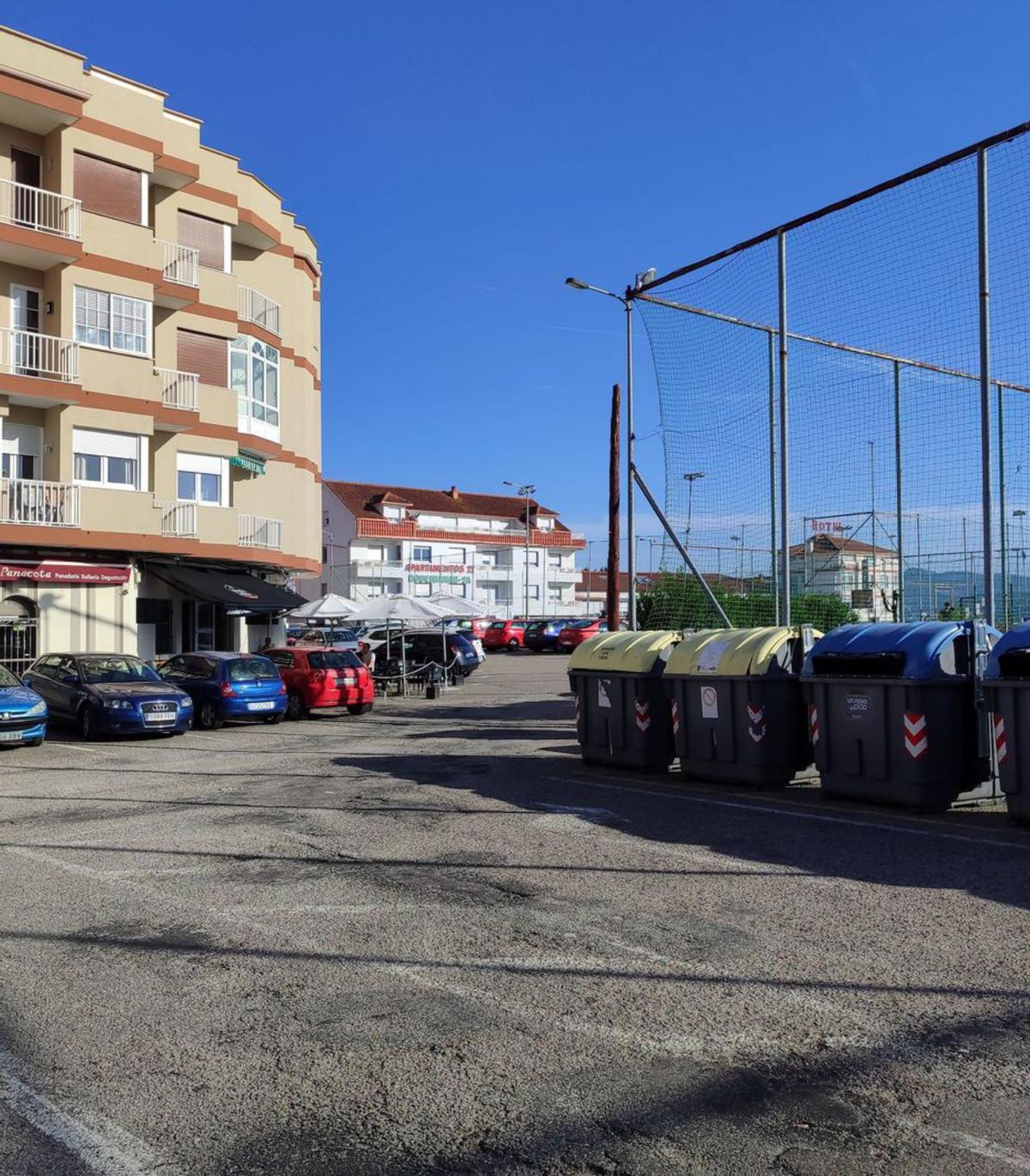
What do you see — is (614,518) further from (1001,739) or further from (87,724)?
(1001,739)

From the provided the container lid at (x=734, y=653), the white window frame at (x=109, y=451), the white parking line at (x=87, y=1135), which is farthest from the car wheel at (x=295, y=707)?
the white parking line at (x=87, y=1135)

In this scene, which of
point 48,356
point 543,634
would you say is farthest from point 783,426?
point 543,634

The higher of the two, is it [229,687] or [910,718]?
[910,718]

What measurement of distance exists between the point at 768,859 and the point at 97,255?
23.5 meters

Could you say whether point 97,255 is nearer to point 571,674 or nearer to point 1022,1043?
point 571,674

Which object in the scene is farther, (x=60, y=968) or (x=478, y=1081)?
(x=60, y=968)

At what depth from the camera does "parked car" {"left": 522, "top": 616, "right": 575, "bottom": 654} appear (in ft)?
182

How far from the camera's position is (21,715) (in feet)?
57.0

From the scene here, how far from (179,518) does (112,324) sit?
15.7 ft

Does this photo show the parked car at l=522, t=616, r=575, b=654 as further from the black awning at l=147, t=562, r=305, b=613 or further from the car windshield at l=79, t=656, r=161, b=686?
the car windshield at l=79, t=656, r=161, b=686

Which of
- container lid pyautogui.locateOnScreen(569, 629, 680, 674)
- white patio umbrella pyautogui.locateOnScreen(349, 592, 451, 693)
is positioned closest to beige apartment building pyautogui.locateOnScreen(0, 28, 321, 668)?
white patio umbrella pyautogui.locateOnScreen(349, 592, 451, 693)

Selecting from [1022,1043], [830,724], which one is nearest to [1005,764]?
[830,724]

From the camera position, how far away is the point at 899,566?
18.2 metres

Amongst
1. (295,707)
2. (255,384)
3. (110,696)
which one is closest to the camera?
(110,696)
